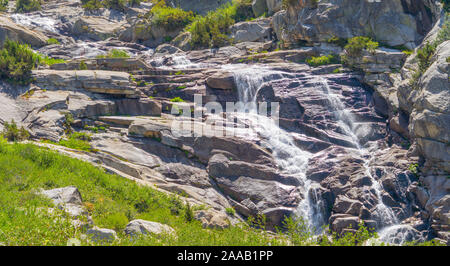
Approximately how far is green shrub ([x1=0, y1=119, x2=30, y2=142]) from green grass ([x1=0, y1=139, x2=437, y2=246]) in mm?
1078

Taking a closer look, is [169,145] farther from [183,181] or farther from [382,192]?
[382,192]

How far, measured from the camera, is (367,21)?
A: 79.7ft

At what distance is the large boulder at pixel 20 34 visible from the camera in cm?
2636

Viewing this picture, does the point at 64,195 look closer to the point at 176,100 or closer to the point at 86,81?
the point at 86,81

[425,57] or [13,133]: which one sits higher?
[425,57]

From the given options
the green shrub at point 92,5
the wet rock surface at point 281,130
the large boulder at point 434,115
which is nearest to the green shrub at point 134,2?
the green shrub at point 92,5

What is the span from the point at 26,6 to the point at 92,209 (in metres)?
35.1

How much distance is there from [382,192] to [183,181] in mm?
8180

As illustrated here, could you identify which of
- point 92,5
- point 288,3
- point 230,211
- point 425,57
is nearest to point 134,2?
point 92,5

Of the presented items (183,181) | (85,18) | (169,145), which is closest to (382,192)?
(183,181)

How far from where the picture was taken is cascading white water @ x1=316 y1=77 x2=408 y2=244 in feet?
43.3

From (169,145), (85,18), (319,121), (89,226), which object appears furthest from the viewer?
(85,18)

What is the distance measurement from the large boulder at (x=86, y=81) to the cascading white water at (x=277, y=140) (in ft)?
20.7
